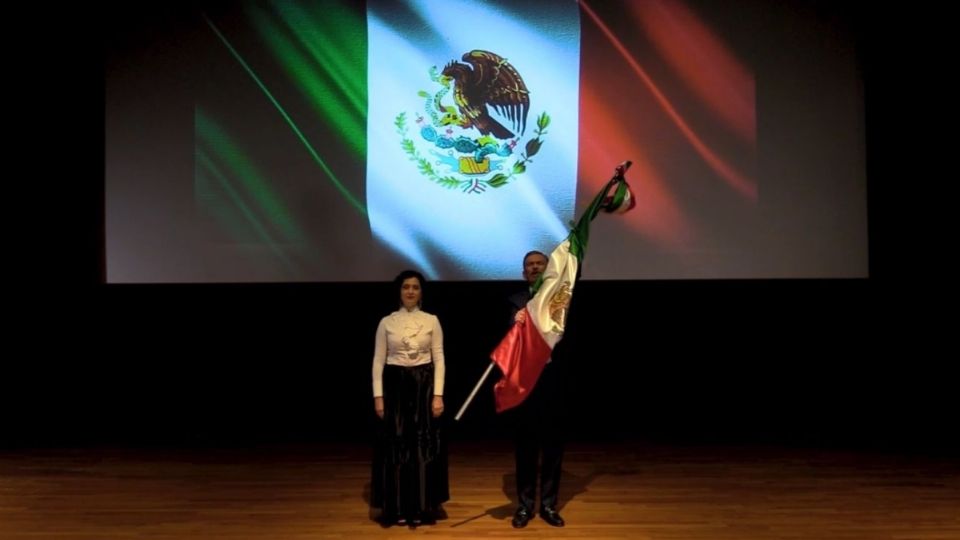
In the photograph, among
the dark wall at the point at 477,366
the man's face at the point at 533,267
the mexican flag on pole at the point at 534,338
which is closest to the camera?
the mexican flag on pole at the point at 534,338

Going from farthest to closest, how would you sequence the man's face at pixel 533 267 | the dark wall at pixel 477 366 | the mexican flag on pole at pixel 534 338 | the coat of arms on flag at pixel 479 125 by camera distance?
the dark wall at pixel 477 366
the coat of arms on flag at pixel 479 125
the man's face at pixel 533 267
the mexican flag on pole at pixel 534 338

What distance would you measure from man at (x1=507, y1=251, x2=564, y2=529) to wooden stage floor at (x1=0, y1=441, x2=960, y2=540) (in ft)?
0.33

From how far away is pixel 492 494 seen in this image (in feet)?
14.1

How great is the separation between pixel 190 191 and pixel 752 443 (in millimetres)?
3722

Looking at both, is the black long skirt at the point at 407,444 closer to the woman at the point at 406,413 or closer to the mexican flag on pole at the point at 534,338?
the woman at the point at 406,413

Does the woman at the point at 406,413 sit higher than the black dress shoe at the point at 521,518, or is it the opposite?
the woman at the point at 406,413

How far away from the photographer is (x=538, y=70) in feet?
16.6

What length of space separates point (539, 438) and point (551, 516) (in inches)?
12.9

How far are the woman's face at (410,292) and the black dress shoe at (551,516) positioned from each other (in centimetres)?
104

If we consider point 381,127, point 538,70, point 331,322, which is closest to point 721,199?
point 538,70

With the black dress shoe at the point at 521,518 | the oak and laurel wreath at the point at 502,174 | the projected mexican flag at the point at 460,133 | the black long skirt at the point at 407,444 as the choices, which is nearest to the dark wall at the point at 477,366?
the projected mexican flag at the point at 460,133

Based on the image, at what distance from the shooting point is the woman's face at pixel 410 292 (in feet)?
12.2

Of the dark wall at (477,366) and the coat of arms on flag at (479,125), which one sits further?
the dark wall at (477,366)

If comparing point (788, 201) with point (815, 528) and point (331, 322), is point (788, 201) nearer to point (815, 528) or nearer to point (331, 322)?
point (815, 528)
